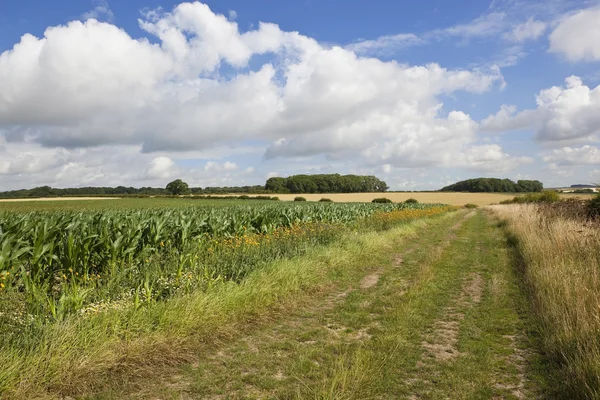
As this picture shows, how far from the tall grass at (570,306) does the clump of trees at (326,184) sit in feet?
327

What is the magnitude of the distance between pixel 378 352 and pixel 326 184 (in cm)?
10982

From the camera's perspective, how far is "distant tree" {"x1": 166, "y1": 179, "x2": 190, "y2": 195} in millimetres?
99312

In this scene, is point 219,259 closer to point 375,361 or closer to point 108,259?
point 108,259

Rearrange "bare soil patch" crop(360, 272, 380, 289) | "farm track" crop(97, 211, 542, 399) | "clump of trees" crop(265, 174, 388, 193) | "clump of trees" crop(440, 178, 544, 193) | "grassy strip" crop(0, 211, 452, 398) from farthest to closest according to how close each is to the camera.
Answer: "clump of trees" crop(440, 178, 544, 193) → "clump of trees" crop(265, 174, 388, 193) → "bare soil patch" crop(360, 272, 380, 289) → "farm track" crop(97, 211, 542, 399) → "grassy strip" crop(0, 211, 452, 398)

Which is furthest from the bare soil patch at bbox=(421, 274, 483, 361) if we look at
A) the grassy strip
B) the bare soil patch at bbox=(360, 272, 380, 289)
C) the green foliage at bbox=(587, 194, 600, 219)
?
the green foliage at bbox=(587, 194, 600, 219)

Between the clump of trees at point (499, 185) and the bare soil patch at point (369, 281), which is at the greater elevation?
the clump of trees at point (499, 185)

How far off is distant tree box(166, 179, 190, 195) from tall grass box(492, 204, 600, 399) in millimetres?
97079

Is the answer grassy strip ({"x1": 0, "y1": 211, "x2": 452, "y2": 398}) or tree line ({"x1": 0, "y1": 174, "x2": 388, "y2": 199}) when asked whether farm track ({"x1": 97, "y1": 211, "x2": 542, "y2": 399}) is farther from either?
tree line ({"x1": 0, "y1": 174, "x2": 388, "y2": 199})

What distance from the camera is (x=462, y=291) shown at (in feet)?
27.4

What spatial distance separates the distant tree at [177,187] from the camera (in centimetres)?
9931

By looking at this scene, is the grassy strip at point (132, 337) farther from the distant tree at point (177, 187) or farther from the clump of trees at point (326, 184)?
the clump of trees at point (326, 184)

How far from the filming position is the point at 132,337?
15.5 ft

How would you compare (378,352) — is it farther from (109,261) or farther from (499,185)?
(499,185)


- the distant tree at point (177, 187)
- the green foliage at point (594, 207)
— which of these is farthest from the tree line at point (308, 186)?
the green foliage at point (594, 207)
